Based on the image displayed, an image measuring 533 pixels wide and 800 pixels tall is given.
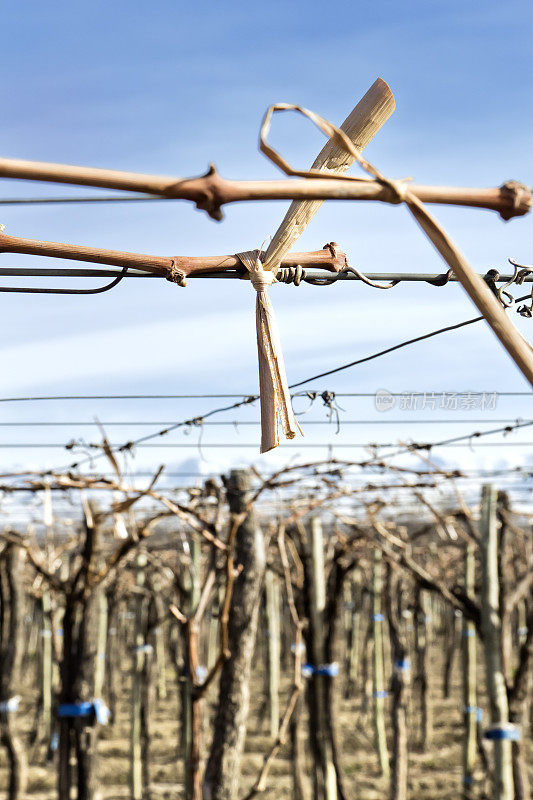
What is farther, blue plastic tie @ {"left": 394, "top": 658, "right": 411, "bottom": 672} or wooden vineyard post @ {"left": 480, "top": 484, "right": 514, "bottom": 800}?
blue plastic tie @ {"left": 394, "top": 658, "right": 411, "bottom": 672}

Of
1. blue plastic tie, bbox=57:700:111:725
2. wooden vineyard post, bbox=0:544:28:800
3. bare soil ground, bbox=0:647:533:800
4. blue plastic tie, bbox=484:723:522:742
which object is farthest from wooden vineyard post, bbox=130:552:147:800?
blue plastic tie, bbox=484:723:522:742

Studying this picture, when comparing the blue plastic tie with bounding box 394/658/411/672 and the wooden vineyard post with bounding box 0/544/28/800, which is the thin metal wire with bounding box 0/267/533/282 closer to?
the wooden vineyard post with bounding box 0/544/28/800

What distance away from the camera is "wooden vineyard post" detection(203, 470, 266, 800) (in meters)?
5.89

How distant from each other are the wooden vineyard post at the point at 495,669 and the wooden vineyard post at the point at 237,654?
220cm

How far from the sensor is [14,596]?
1050 centimetres

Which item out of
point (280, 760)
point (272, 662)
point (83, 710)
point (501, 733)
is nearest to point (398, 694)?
point (280, 760)

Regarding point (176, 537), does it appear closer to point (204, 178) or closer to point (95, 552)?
point (95, 552)

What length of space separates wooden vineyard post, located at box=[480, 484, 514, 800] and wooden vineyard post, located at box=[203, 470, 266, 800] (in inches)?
86.5

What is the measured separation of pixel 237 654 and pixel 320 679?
322cm

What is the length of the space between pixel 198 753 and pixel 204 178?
510cm

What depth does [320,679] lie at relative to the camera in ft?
29.8

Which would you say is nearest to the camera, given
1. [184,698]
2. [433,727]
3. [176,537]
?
[184,698]

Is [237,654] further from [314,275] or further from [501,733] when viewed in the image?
[314,275]

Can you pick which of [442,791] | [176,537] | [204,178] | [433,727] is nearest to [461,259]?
[204,178]
